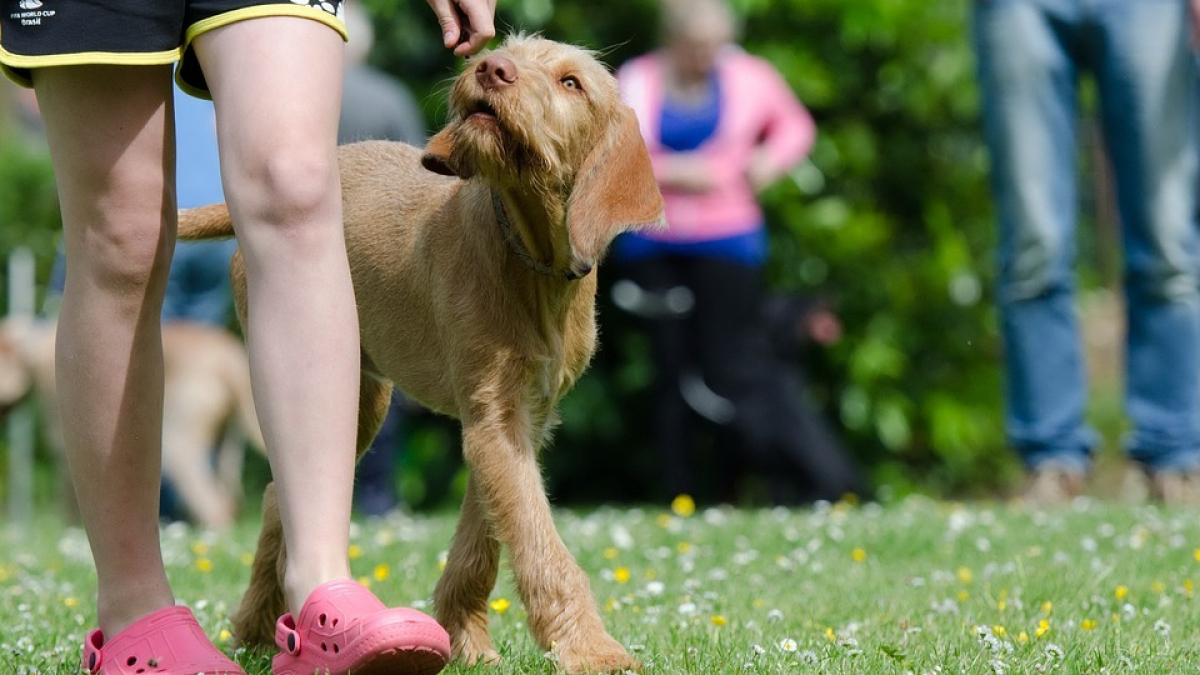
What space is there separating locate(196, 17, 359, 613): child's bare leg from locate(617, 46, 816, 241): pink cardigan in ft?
18.0

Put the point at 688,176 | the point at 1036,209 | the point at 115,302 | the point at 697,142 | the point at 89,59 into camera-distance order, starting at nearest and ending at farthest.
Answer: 1. the point at 89,59
2. the point at 115,302
3. the point at 1036,209
4. the point at 688,176
5. the point at 697,142

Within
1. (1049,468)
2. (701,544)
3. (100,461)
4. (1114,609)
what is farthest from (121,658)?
(1049,468)

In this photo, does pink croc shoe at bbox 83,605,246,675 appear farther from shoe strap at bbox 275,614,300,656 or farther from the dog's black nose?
the dog's black nose

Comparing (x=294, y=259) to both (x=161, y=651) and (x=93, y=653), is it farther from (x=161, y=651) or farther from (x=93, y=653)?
(x=93, y=653)

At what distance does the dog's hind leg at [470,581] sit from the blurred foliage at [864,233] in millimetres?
5741

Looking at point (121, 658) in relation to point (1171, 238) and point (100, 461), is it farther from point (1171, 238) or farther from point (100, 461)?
point (1171, 238)

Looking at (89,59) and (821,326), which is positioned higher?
(89,59)

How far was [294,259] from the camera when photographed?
3059 mm

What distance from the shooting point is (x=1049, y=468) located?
281 inches

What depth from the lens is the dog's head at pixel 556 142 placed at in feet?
11.9

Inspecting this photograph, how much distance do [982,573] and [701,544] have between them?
1.28 metres

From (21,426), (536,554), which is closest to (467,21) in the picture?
(536,554)

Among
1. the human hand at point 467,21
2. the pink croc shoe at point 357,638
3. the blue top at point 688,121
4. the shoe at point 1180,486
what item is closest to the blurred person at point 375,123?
the blue top at point 688,121

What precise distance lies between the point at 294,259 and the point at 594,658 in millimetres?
1008
